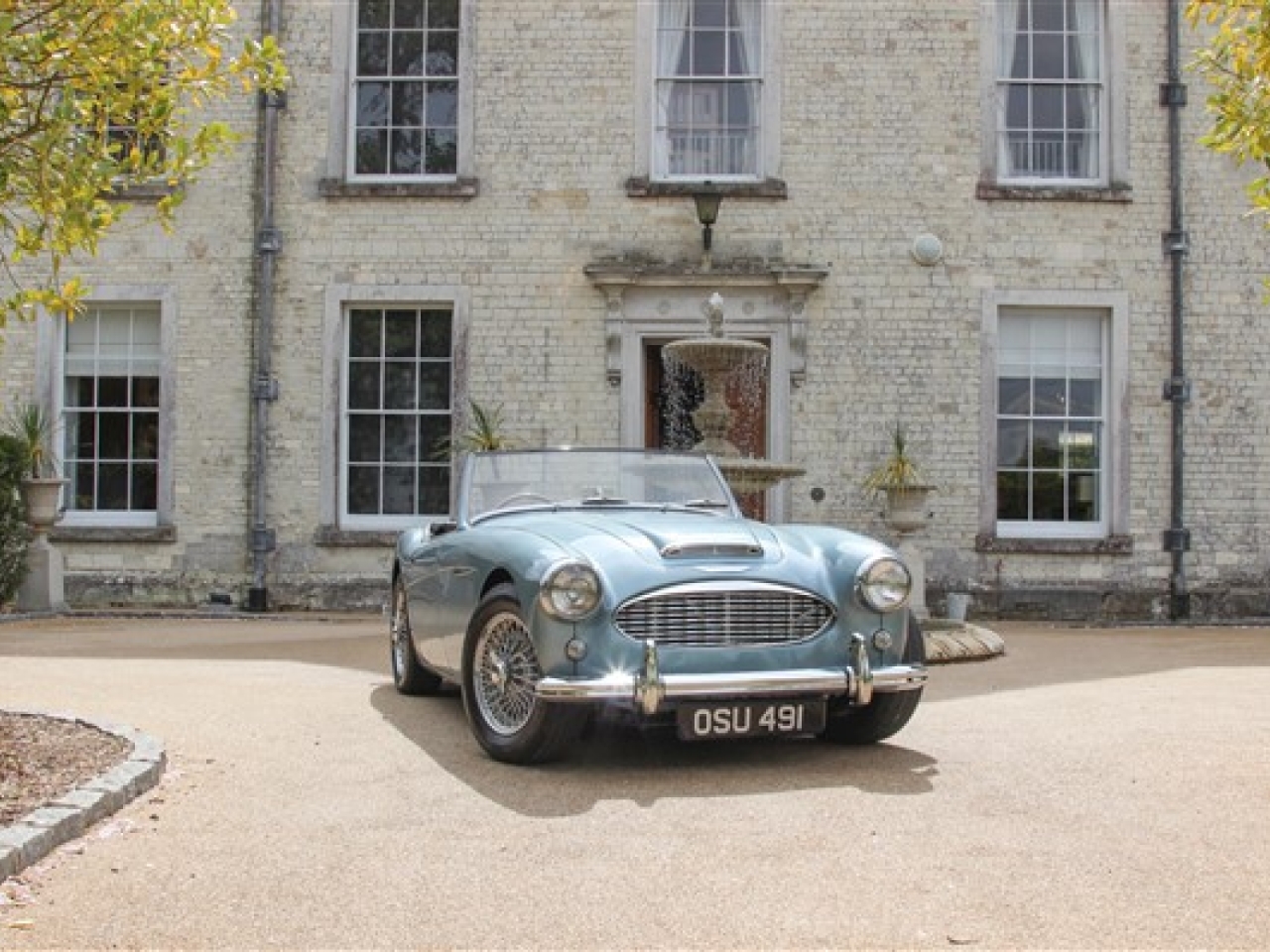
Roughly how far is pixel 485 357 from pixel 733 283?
7.83 feet

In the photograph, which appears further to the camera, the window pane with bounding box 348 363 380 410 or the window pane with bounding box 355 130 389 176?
the window pane with bounding box 355 130 389 176

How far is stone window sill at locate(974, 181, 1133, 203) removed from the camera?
12883 millimetres

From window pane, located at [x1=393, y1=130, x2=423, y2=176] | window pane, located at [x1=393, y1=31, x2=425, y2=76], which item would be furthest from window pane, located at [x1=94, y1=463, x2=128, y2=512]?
window pane, located at [x1=393, y1=31, x2=425, y2=76]

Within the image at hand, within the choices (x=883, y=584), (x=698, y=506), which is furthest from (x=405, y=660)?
(x=883, y=584)

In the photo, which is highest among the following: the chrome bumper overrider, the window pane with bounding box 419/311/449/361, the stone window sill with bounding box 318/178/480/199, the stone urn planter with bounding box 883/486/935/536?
the stone window sill with bounding box 318/178/480/199

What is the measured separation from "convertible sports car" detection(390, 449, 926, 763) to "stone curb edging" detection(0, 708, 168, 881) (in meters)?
1.20

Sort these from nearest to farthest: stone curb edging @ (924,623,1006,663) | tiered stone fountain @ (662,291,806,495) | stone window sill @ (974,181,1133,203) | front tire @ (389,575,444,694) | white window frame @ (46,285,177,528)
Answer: front tire @ (389,575,444,694) → stone curb edging @ (924,623,1006,663) → tiered stone fountain @ (662,291,806,495) → stone window sill @ (974,181,1133,203) → white window frame @ (46,285,177,528)

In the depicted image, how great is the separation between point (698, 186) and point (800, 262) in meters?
Answer: 1.16

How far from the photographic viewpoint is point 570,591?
16.2ft

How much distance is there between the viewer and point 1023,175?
13.2 meters

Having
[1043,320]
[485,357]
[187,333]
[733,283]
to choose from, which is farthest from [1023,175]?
[187,333]

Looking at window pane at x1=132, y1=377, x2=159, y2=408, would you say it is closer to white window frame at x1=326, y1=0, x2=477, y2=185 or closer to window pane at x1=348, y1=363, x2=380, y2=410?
window pane at x1=348, y1=363, x2=380, y2=410

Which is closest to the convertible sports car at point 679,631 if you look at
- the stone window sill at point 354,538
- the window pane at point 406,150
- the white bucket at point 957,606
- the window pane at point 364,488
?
the white bucket at point 957,606

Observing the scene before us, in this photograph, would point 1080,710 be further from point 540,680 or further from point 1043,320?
point 1043,320
